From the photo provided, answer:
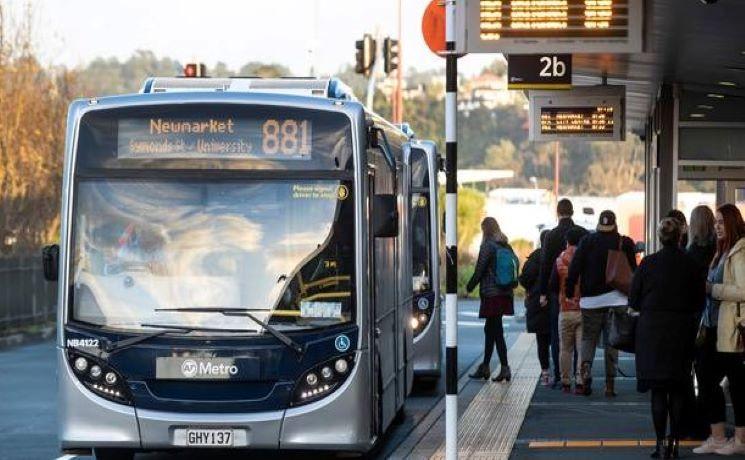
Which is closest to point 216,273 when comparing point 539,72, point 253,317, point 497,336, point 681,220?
point 253,317

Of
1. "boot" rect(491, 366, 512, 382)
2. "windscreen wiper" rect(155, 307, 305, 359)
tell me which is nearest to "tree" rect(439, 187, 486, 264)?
"boot" rect(491, 366, 512, 382)

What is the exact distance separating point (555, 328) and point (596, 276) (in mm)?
1977

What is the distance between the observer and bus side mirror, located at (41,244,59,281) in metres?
12.7

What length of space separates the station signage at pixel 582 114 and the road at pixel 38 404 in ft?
11.1

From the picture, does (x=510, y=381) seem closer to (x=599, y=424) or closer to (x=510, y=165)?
(x=599, y=424)

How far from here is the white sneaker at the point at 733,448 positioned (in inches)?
532

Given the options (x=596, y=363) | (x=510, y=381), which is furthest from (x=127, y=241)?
(x=596, y=363)

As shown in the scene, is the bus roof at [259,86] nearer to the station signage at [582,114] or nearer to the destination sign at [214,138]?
the destination sign at [214,138]

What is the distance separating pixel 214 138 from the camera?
12.7 metres

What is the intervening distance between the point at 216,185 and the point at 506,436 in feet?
12.5

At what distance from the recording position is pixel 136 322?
1247cm

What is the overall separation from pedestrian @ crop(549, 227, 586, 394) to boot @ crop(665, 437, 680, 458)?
213 inches

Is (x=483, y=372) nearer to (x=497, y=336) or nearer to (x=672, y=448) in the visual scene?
(x=497, y=336)

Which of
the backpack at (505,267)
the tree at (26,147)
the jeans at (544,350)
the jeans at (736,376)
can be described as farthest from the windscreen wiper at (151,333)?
the tree at (26,147)
